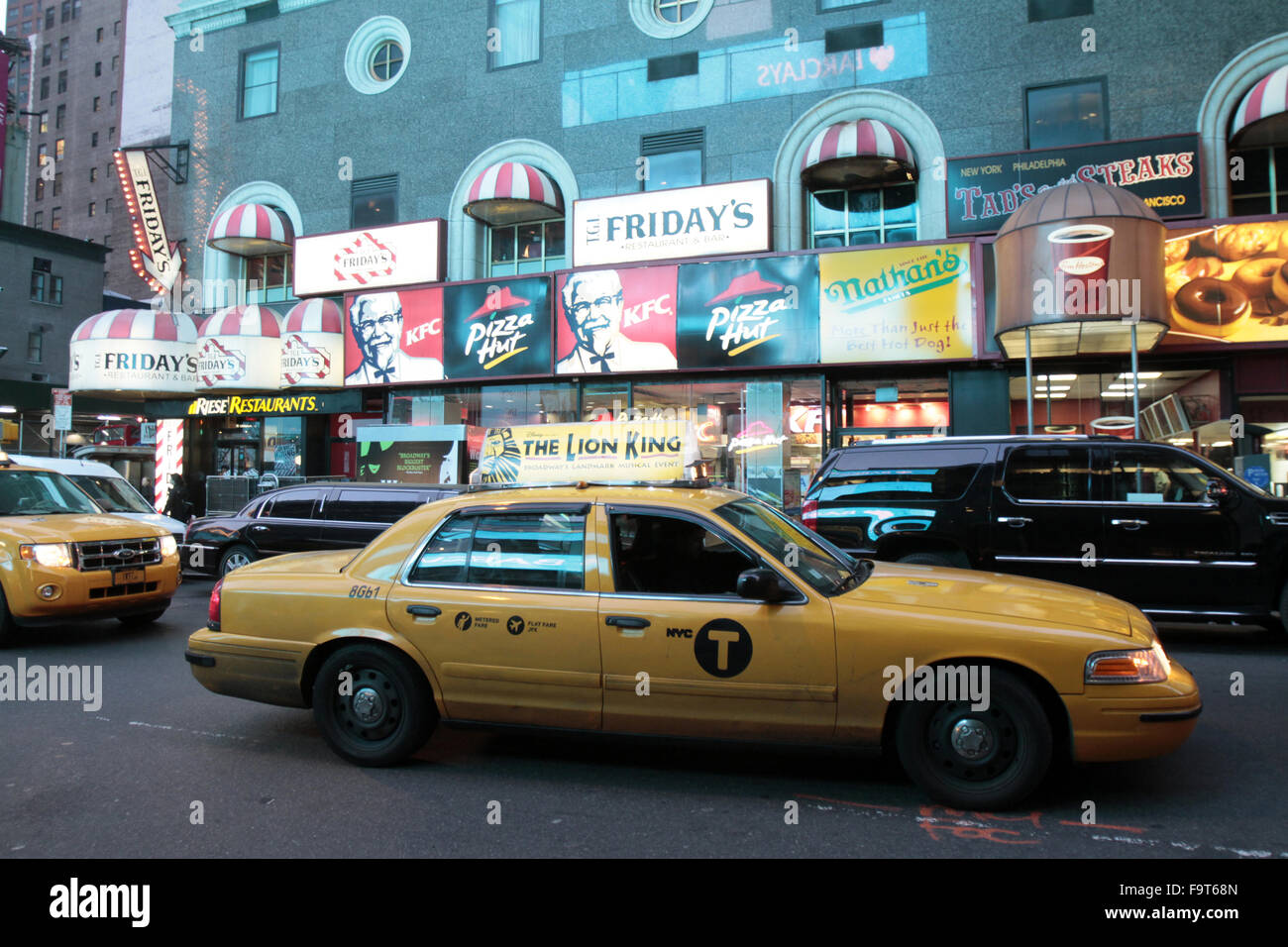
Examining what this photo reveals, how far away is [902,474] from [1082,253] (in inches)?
220

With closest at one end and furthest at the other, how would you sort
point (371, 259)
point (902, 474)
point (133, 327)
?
point (902, 474)
point (371, 259)
point (133, 327)

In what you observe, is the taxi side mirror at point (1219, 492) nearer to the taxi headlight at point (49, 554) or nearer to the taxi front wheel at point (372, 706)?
the taxi front wheel at point (372, 706)

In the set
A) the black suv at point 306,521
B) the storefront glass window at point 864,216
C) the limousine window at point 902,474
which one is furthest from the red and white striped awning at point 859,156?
the black suv at point 306,521

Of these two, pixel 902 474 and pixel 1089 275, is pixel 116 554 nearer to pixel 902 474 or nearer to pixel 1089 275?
pixel 902 474

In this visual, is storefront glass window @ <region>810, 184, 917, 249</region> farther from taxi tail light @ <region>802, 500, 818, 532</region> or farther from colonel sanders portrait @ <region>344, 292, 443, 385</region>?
colonel sanders portrait @ <region>344, 292, 443, 385</region>

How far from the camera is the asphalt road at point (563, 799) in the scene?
3.65 metres

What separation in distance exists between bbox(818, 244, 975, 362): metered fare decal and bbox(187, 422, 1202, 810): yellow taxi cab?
9.67 metres

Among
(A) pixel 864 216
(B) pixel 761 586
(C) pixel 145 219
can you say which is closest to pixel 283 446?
(C) pixel 145 219

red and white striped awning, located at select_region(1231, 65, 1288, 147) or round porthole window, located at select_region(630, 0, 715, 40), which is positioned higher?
round porthole window, located at select_region(630, 0, 715, 40)

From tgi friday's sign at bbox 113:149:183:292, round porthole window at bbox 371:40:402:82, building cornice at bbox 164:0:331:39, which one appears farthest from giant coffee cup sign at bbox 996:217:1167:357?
tgi friday's sign at bbox 113:149:183:292

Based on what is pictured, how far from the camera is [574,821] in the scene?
12.8 feet

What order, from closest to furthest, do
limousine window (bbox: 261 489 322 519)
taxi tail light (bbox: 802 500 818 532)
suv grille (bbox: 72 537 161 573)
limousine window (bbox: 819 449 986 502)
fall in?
suv grille (bbox: 72 537 161 573), limousine window (bbox: 819 449 986 502), taxi tail light (bbox: 802 500 818 532), limousine window (bbox: 261 489 322 519)

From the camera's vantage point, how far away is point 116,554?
825 centimetres

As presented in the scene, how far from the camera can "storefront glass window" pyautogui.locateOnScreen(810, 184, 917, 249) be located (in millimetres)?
15320
